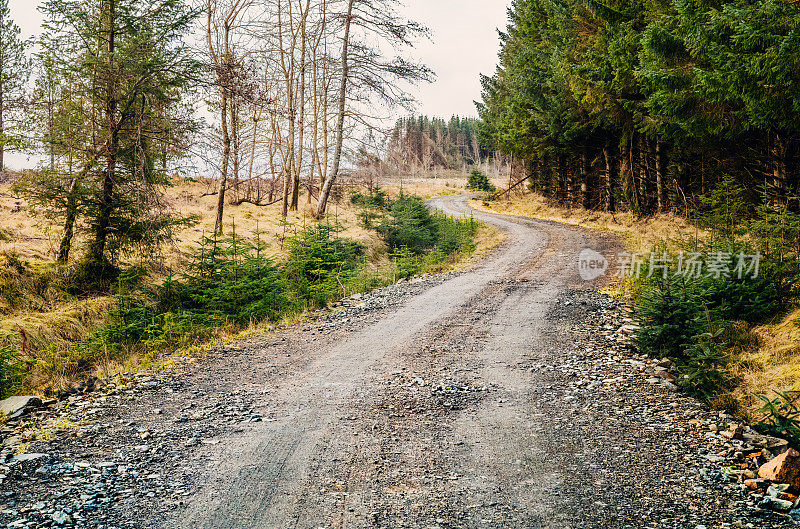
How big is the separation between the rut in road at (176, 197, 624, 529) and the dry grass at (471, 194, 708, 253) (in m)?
6.44

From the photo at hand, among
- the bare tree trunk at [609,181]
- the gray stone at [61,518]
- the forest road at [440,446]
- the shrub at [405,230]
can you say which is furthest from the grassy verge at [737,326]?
the bare tree trunk at [609,181]

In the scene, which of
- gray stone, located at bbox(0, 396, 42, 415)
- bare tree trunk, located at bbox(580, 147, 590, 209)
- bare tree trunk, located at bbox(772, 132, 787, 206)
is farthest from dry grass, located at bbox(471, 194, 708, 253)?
gray stone, located at bbox(0, 396, 42, 415)

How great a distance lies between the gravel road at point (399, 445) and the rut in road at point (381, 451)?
0.06 feet

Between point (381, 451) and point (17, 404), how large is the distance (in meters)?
4.30

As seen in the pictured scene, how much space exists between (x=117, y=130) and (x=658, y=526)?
441 inches

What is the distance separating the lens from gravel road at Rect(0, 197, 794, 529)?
3.67 m

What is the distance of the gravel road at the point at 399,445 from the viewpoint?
144 inches

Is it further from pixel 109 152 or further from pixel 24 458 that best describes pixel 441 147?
pixel 24 458

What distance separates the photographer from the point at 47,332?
8.57 m

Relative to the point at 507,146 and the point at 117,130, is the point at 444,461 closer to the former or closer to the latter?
the point at 117,130

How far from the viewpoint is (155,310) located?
9633 millimetres

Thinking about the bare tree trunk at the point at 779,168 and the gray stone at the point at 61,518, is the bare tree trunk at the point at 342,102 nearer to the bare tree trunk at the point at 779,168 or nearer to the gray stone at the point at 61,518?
the bare tree trunk at the point at 779,168

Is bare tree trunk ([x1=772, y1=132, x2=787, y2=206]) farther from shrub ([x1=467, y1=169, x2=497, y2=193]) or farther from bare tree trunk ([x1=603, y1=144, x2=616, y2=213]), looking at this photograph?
shrub ([x1=467, y1=169, x2=497, y2=193])

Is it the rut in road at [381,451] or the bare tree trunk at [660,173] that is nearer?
the rut in road at [381,451]
